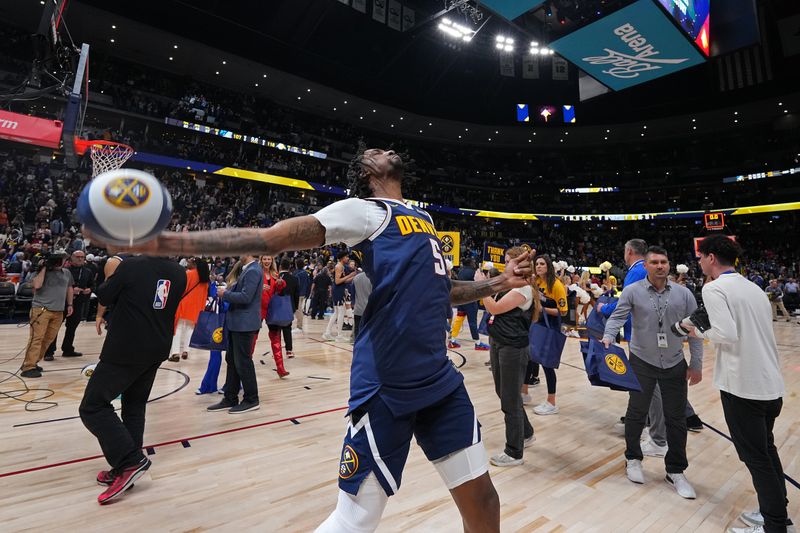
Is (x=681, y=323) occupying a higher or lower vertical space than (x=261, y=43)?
lower

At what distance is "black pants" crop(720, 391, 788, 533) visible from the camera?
2320mm

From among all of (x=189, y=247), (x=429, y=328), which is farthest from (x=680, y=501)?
(x=189, y=247)

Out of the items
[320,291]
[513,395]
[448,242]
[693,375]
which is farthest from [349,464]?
[320,291]

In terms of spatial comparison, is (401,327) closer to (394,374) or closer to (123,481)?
(394,374)

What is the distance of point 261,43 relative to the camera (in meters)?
21.2

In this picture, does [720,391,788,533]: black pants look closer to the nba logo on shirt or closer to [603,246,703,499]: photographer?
[603,246,703,499]: photographer

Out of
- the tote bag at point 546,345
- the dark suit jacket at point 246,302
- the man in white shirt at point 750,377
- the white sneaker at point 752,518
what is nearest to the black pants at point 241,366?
the dark suit jacket at point 246,302

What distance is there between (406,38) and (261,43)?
8446 millimetres

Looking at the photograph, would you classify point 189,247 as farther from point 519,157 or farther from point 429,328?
point 519,157

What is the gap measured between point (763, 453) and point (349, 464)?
261 centimetres

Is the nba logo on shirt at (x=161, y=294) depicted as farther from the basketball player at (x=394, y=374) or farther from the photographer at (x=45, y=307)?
the photographer at (x=45, y=307)

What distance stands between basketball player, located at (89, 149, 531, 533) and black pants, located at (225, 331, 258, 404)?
341 cm

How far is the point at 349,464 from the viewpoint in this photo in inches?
53.3

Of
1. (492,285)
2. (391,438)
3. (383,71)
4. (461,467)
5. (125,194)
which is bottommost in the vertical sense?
(461,467)
